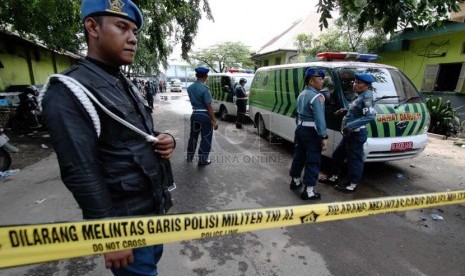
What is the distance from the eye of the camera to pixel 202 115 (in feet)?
18.3

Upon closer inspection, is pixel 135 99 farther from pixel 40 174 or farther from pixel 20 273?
pixel 40 174

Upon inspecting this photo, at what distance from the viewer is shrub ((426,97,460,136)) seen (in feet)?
28.2

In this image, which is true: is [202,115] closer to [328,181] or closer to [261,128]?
[328,181]

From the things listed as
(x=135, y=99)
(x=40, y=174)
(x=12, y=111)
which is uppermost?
(x=135, y=99)

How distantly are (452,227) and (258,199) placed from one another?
2455mm

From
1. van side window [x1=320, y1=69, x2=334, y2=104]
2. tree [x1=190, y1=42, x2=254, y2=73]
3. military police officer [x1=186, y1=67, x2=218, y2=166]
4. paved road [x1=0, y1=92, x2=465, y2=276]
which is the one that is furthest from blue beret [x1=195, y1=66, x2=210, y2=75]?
tree [x1=190, y1=42, x2=254, y2=73]

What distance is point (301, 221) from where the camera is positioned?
1.78 metres

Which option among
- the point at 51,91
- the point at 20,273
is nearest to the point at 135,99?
the point at 51,91

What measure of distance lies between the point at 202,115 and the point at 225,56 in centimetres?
2692

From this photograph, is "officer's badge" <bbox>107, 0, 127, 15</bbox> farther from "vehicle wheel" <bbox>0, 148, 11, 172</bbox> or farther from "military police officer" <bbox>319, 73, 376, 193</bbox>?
"vehicle wheel" <bbox>0, 148, 11, 172</bbox>

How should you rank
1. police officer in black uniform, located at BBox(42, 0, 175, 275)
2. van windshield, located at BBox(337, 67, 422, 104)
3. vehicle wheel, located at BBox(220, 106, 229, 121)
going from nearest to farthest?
police officer in black uniform, located at BBox(42, 0, 175, 275), van windshield, located at BBox(337, 67, 422, 104), vehicle wheel, located at BBox(220, 106, 229, 121)

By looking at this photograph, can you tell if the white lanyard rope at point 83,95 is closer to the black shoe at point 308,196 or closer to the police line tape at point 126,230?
the police line tape at point 126,230

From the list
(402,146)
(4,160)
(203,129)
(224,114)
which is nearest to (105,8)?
(203,129)

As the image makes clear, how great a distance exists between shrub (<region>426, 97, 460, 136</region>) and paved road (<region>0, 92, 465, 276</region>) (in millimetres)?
2944
